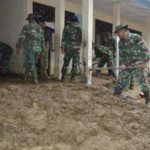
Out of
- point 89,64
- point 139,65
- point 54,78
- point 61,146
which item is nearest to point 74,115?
point 61,146

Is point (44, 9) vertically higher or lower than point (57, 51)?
higher

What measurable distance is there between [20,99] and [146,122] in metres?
2.35

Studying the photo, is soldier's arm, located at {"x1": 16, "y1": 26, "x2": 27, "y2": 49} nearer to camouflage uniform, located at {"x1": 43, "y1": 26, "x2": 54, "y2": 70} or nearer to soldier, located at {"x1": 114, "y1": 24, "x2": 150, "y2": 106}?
camouflage uniform, located at {"x1": 43, "y1": 26, "x2": 54, "y2": 70}

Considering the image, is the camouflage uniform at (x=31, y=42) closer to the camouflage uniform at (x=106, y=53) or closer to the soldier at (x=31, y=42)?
the soldier at (x=31, y=42)

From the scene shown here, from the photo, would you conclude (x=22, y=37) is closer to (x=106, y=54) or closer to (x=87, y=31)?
(x=87, y=31)

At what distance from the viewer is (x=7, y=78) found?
12508mm

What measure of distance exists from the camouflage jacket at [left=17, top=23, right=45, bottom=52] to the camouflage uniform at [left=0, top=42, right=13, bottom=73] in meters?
2.11

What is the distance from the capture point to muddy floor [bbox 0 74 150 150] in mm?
6910

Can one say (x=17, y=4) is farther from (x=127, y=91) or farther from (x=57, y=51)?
(x=127, y=91)

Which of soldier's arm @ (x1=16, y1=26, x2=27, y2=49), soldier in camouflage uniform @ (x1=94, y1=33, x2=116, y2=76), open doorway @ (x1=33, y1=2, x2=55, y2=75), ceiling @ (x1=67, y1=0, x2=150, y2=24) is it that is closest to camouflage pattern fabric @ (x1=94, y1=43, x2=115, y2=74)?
soldier in camouflage uniform @ (x1=94, y1=33, x2=116, y2=76)

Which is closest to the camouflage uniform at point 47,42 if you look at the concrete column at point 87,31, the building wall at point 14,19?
the building wall at point 14,19

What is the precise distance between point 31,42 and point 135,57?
2567mm

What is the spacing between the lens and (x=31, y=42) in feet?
36.9

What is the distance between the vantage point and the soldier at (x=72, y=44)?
11.9m
